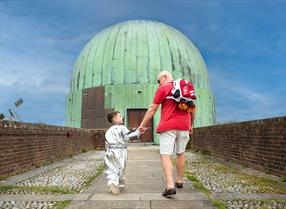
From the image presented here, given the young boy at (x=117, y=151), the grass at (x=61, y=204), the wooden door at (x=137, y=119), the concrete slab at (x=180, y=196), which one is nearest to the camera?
the grass at (x=61, y=204)

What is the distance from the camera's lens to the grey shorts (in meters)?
4.22

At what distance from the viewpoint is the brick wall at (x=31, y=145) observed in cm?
619

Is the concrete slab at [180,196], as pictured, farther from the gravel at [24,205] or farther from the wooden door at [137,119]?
the wooden door at [137,119]

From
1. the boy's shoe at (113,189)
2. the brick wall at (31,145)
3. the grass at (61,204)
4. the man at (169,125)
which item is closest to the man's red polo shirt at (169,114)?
the man at (169,125)

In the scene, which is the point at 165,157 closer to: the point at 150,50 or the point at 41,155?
the point at 41,155

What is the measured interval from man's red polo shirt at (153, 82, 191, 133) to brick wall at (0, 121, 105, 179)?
11.6 ft

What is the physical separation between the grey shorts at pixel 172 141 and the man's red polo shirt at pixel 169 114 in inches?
2.8

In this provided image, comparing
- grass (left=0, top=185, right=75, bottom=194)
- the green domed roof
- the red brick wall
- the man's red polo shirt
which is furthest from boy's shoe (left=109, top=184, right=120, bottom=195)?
the green domed roof

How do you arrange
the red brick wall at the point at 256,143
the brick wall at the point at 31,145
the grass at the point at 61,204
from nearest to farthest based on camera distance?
the grass at the point at 61,204 < the red brick wall at the point at 256,143 < the brick wall at the point at 31,145

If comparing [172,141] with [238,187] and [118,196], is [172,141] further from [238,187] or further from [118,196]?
[238,187]

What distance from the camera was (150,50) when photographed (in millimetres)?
20703

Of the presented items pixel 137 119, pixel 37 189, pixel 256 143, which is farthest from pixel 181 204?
pixel 137 119

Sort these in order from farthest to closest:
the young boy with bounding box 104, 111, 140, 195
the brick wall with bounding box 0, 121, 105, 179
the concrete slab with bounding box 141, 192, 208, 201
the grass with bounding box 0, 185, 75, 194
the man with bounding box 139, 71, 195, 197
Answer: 1. the brick wall with bounding box 0, 121, 105, 179
2. the grass with bounding box 0, 185, 75, 194
3. the young boy with bounding box 104, 111, 140, 195
4. the man with bounding box 139, 71, 195, 197
5. the concrete slab with bounding box 141, 192, 208, 201

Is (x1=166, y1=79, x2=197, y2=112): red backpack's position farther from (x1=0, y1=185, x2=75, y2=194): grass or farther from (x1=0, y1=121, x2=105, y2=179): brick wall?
(x1=0, y1=121, x2=105, y2=179): brick wall
